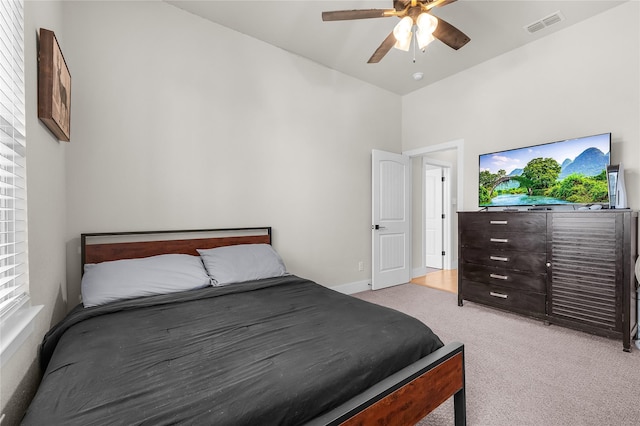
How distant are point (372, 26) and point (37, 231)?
10.4 feet

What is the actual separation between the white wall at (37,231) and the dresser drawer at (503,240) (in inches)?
146

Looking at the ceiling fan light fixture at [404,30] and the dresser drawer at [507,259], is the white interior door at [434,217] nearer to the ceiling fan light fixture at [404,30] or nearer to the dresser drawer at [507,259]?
the dresser drawer at [507,259]

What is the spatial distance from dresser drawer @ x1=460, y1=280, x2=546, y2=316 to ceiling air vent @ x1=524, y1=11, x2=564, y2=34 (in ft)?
8.87

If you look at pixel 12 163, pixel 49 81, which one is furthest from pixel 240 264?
pixel 49 81

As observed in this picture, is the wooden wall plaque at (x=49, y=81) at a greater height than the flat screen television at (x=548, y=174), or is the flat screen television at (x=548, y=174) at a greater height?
the wooden wall plaque at (x=49, y=81)

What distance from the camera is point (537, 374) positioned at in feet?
6.66

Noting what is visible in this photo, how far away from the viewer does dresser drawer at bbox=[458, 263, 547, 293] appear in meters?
2.87

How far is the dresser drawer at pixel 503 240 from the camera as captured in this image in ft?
9.42

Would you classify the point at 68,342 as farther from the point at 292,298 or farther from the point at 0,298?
the point at 292,298

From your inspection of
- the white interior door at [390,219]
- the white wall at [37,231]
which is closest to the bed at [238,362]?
the white wall at [37,231]

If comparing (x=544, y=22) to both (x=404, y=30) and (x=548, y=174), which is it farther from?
(x=404, y=30)

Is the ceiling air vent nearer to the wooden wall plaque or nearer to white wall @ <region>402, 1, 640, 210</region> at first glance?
white wall @ <region>402, 1, 640, 210</region>

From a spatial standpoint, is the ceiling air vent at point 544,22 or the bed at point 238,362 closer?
the bed at point 238,362

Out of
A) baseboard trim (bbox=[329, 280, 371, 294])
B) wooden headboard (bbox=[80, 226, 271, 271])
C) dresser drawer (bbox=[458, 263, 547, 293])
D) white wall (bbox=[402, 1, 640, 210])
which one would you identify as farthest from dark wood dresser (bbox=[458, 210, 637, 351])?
wooden headboard (bbox=[80, 226, 271, 271])
